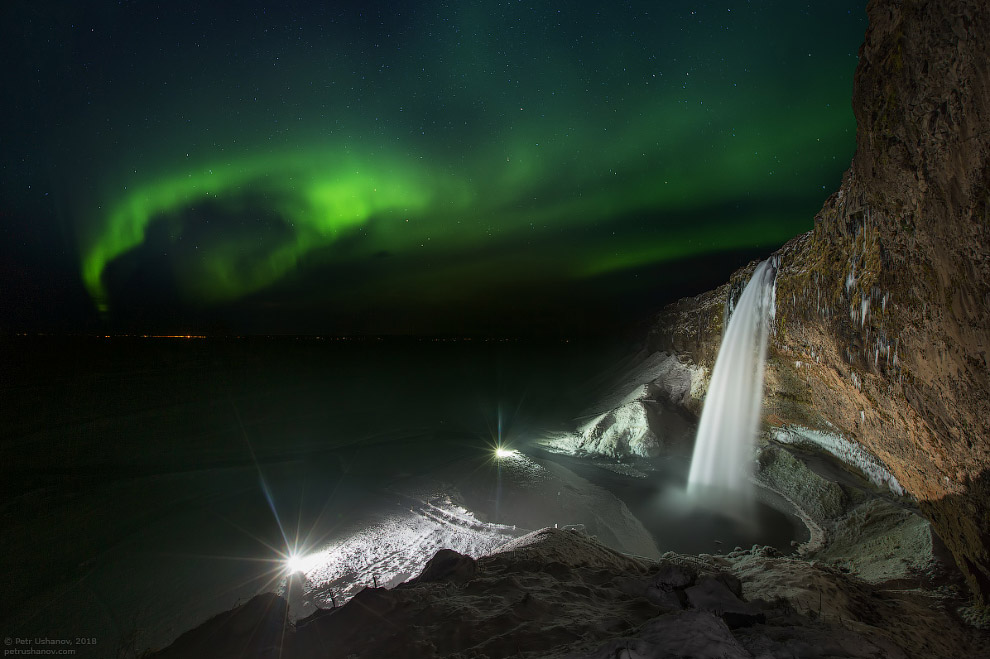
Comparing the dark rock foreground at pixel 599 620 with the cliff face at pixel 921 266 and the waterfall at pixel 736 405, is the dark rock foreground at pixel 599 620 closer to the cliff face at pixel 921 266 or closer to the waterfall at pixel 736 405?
the cliff face at pixel 921 266

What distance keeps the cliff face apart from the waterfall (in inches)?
137

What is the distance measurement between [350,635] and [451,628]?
0.95 m

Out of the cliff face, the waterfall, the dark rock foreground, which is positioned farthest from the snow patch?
the dark rock foreground

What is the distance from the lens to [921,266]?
380 centimetres

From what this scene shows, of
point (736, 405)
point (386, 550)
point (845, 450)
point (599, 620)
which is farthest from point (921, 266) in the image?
point (736, 405)

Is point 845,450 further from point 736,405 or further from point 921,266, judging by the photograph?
point 921,266

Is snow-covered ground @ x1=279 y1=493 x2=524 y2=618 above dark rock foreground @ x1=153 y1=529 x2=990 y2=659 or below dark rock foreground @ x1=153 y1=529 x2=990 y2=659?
above

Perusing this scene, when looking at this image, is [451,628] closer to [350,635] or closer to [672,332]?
[350,635]

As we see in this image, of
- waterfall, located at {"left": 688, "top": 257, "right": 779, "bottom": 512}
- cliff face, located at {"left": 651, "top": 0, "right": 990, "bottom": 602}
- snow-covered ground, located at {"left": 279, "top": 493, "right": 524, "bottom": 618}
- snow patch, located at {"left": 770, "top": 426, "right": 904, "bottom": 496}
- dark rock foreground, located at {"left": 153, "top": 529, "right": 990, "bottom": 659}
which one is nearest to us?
dark rock foreground, located at {"left": 153, "top": 529, "right": 990, "bottom": 659}

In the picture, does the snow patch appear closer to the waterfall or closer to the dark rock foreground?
the waterfall

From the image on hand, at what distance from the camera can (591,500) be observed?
10.1 meters

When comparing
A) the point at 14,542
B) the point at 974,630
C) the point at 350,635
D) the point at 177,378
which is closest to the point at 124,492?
the point at 14,542

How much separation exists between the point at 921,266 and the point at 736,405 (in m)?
9.39

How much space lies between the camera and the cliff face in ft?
9.96
